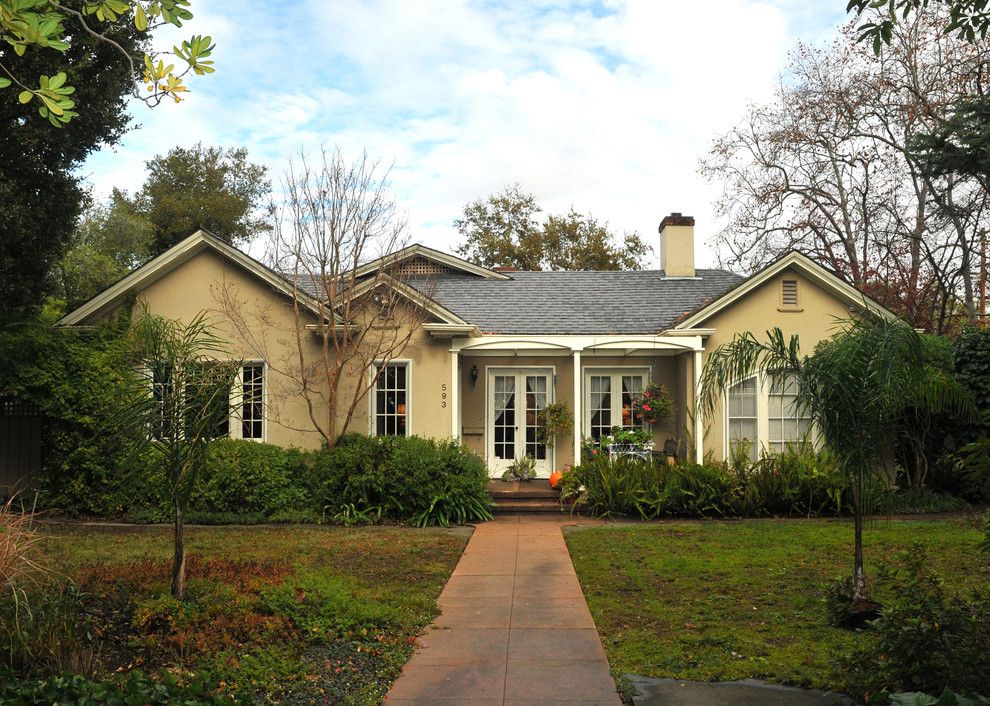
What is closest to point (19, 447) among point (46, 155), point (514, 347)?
point (46, 155)

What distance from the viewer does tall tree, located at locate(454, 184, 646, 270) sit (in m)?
35.2

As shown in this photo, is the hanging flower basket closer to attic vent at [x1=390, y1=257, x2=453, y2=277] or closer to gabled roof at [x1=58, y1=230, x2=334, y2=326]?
attic vent at [x1=390, y1=257, x2=453, y2=277]

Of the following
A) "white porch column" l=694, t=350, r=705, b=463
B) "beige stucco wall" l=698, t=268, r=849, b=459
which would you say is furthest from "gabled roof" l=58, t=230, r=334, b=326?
"beige stucco wall" l=698, t=268, r=849, b=459

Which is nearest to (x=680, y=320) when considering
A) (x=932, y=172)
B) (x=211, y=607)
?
(x=932, y=172)

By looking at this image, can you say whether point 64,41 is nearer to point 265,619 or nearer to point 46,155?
point 265,619

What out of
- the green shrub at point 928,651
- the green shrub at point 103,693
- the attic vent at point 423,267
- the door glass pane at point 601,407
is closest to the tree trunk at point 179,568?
the green shrub at point 103,693

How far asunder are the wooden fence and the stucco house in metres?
2.55

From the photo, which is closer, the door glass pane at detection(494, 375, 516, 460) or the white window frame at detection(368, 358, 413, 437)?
the white window frame at detection(368, 358, 413, 437)

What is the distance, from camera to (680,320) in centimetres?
1570

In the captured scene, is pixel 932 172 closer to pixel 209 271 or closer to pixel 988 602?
pixel 988 602

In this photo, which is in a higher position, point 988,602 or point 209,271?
point 209,271

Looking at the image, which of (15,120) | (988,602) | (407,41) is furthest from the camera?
(15,120)

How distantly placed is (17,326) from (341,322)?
5348mm

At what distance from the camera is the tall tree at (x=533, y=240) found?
35.2 metres
